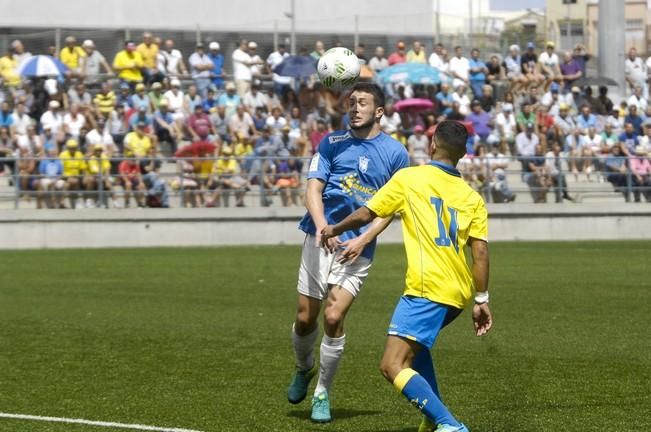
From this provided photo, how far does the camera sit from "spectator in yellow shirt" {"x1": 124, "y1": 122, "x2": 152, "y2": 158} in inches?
1076

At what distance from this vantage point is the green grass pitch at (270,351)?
8.98m

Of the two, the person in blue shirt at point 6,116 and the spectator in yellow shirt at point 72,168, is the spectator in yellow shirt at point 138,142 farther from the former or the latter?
the person in blue shirt at point 6,116

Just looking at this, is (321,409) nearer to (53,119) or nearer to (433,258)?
(433,258)

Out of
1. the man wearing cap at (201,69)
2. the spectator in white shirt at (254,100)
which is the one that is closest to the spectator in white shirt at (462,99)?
the spectator in white shirt at (254,100)

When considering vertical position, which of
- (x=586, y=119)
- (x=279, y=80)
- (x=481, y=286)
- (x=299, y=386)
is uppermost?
(x=279, y=80)

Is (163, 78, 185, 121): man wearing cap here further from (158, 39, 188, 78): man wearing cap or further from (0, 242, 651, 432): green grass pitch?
(0, 242, 651, 432): green grass pitch

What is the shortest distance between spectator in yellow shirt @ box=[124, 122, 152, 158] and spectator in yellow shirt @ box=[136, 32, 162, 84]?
9.12 feet

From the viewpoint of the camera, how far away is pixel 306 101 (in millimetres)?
30266

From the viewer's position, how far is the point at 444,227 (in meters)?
7.26

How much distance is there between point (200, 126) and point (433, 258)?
21.3 m

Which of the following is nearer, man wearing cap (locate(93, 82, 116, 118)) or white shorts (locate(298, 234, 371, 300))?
white shorts (locate(298, 234, 371, 300))

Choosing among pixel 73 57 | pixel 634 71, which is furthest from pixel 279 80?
pixel 634 71

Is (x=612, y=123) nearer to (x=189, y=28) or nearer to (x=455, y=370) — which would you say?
A: (x=189, y=28)

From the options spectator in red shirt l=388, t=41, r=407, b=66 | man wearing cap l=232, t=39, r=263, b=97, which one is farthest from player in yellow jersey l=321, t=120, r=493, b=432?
spectator in red shirt l=388, t=41, r=407, b=66
